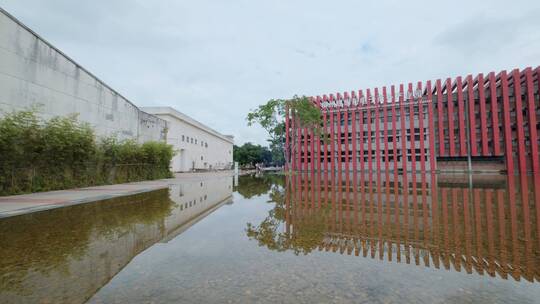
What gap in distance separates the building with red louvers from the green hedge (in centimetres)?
2574

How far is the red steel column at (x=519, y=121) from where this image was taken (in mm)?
33500

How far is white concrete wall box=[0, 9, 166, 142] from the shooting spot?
12047 millimetres

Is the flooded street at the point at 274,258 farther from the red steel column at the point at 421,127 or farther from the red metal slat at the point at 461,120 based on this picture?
the red steel column at the point at 421,127

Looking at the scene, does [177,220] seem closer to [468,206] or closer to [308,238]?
[308,238]

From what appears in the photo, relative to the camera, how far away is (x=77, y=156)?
13.9 metres

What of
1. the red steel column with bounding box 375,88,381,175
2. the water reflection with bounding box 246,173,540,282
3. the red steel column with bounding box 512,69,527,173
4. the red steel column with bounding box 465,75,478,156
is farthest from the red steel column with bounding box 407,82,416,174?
the water reflection with bounding box 246,173,540,282

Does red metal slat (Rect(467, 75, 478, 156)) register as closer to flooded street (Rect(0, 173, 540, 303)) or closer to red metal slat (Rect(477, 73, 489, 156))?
red metal slat (Rect(477, 73, 489, 156))

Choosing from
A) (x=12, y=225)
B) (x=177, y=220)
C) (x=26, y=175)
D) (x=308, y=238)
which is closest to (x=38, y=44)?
(x=26, y=175)

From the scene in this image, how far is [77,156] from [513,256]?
16.8 metres

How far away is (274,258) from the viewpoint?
379cm

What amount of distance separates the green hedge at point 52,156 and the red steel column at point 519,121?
44.1 metres

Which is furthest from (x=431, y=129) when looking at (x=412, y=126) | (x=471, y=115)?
(x=471, y=115)

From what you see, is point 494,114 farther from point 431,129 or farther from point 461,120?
point 431,129

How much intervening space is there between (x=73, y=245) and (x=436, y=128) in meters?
44.2
